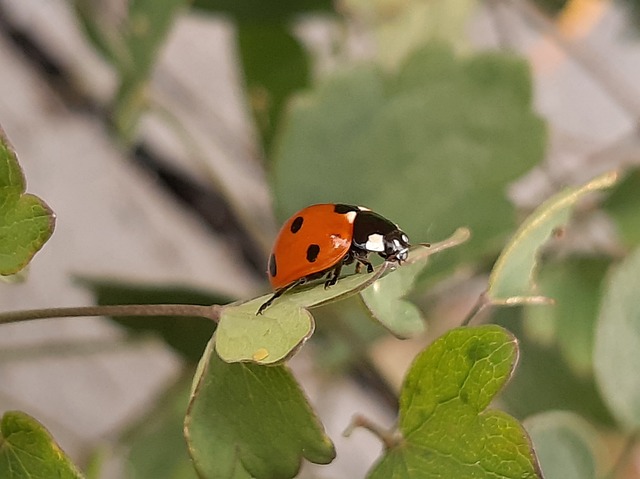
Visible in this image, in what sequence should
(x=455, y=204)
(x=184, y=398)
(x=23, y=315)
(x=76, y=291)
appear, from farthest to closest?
(x=76, y=291), (x=184, y=398), (x=455, y=204), (x=23, y=315)

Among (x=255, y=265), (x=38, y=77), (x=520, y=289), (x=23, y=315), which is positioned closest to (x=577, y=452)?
(x=520, y=289)

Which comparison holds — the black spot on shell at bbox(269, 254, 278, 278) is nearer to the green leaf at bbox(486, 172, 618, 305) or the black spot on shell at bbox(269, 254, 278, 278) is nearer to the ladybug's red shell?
the ladybug's red shell

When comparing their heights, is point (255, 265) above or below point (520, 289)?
below

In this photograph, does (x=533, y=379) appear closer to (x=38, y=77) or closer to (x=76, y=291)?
(x=76, y=291)

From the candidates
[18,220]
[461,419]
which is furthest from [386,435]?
[18,220]

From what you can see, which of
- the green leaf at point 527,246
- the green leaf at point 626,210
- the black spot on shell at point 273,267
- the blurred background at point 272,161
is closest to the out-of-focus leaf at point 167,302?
the blurred background at point 272,161

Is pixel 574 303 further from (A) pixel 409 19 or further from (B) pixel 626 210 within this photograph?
(A) pixel 409 19

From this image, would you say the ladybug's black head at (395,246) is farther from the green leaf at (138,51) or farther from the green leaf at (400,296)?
the green leaf at (138,51)

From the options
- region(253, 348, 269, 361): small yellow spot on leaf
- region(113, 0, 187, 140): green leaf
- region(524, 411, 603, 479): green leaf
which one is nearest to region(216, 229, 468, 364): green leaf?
region(253, 348, 269, 361): small yellow spot on leaf
